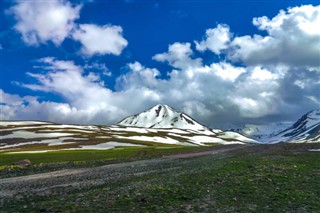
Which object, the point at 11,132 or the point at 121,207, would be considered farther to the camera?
the point at 11,132

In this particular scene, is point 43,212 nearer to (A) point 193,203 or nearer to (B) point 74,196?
(B) point 74,196

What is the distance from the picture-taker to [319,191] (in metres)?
27.6

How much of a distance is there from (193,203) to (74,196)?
9860mm

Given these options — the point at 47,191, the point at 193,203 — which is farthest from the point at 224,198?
A: the point at 47,191

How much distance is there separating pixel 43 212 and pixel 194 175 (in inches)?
746

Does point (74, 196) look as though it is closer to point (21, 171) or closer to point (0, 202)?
point (0, 202)

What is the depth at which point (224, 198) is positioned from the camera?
2580 cm

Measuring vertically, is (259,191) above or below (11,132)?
below

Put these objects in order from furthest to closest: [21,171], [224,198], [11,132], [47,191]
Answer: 1. [11,132]
2. [21,171]
3. [47,191]
4. [224,198]

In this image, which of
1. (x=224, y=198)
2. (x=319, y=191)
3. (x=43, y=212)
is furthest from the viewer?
(x=319, y=191)

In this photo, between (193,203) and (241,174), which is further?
(241,174)

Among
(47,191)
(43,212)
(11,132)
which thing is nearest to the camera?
(43,212)

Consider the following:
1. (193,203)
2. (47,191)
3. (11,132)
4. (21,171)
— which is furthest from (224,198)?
(11,132)

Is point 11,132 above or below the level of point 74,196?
A: above
